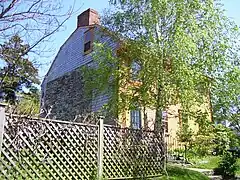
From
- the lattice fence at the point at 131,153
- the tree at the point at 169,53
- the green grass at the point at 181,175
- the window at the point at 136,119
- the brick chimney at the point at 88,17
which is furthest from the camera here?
the brick chimney at the point at 88,17

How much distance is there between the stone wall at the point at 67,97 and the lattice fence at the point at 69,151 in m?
8.48

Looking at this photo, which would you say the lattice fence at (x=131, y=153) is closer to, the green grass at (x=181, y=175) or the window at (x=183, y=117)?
the green grass at (x=181, y=175)

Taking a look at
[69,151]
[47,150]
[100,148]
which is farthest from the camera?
[100,148]

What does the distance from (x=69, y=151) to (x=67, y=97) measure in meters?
12.8

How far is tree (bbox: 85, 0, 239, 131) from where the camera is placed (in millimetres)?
8156

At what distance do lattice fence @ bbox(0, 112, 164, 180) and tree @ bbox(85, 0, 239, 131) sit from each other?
1700 millimetres

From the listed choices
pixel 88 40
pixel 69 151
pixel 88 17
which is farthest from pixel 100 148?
pixel 88 17

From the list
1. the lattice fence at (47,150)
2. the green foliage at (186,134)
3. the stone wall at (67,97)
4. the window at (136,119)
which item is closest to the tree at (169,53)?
the green foliage at (186,134)

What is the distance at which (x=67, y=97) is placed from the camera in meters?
18.2

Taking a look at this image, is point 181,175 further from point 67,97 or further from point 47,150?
point 67,97

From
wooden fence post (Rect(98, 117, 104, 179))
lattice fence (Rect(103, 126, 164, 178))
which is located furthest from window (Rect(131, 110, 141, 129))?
wooden fence post (Rect(98, 117, 104, 179))

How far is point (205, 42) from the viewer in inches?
335

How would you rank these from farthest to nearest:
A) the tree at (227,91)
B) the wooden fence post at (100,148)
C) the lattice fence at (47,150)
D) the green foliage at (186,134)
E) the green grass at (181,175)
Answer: the green foliage at (186,134) < the tree at (227,91) < the green grass at (181,175) < the wooden fence post at (100,148) < the lattice fence at (47,150)

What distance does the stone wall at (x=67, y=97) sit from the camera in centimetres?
1661
